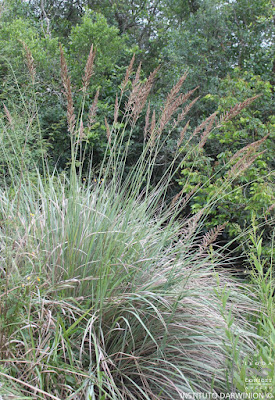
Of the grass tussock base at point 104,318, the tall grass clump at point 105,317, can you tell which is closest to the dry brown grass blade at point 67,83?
the tall grass clump at point 105,317

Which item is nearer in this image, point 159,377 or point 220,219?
point 159,377

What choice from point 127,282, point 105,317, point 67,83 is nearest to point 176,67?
point 67,83

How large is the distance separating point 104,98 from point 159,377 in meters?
5.79

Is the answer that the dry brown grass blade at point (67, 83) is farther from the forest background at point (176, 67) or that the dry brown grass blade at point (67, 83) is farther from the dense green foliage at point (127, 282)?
the forest background at point (176, 67)

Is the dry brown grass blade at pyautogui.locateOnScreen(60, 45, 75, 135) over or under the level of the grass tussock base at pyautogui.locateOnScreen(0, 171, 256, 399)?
over

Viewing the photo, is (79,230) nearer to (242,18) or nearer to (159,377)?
(159,377)

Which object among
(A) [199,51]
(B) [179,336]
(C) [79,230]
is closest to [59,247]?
(C) [79,230]

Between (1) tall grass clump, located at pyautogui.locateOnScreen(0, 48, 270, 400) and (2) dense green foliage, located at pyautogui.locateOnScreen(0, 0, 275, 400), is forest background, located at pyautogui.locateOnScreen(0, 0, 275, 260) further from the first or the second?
(1) tall grass clump, located at pyautogui.locateOnScreen(0, 48, 270, 400)

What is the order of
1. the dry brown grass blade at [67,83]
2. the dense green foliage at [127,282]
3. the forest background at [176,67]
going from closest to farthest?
1. the dense green foliage at [127,282]
2. the dry brown grass blade at [67,83]
3. the forest background at [176,67]

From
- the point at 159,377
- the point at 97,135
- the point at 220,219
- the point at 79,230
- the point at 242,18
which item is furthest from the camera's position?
the point at 242,18

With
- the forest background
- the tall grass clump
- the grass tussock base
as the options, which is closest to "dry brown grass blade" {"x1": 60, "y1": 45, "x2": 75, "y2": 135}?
the tall grass clump

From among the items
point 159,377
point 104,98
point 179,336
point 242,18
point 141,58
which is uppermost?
point 242,18

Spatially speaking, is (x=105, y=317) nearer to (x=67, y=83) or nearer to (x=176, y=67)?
(x=67, y=83)

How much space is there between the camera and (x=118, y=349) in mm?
1966
